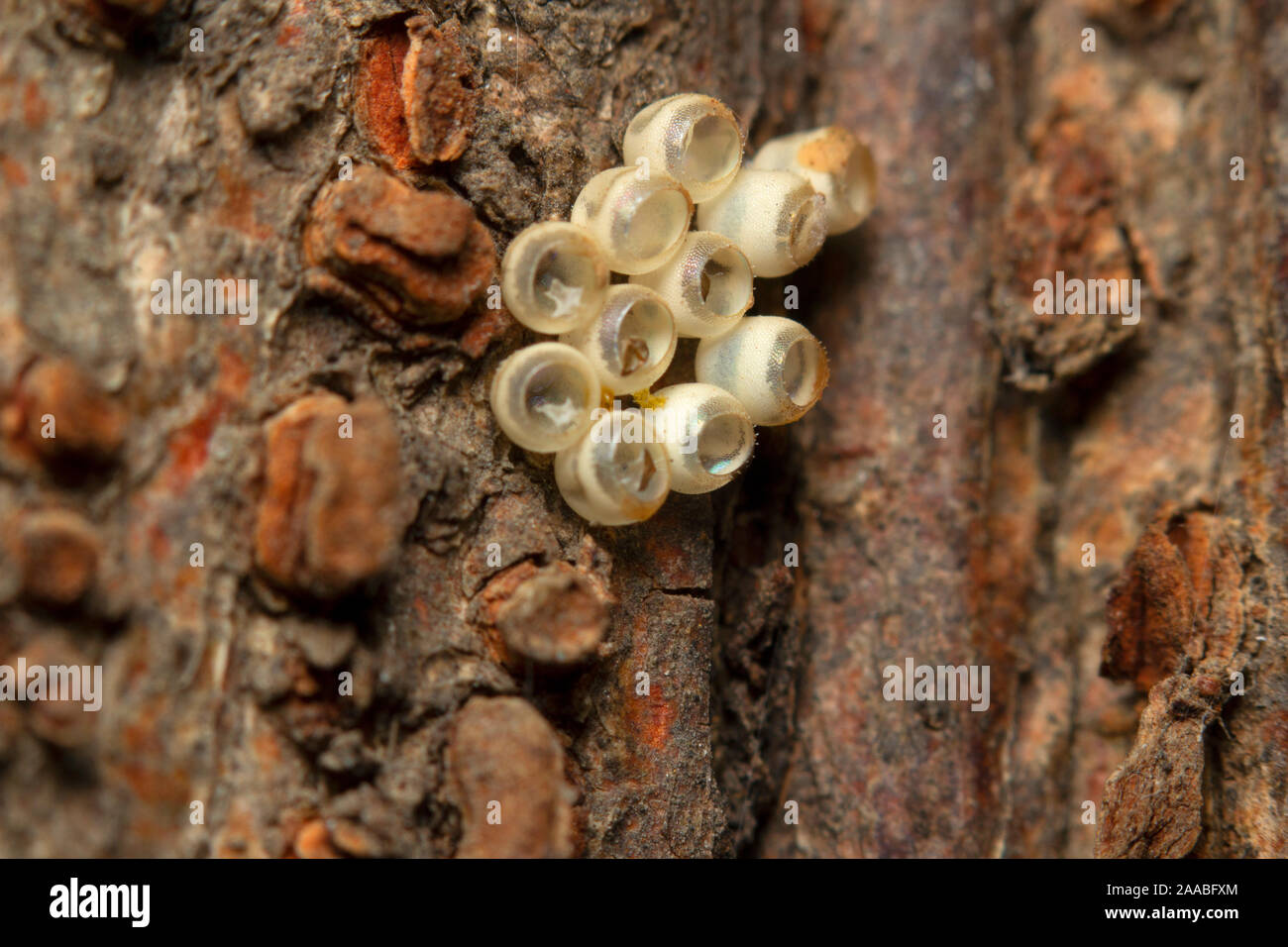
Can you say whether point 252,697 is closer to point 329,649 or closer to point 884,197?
point 329,649

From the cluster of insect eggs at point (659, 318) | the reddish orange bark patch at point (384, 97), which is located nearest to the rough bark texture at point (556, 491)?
the reddish orange bark patch at point (384, 97)

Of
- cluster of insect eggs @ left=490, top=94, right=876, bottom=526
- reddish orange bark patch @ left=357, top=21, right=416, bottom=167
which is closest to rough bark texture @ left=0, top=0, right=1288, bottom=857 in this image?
reddish orange bark patch @ left=357, top=21, right=416, bottom=167

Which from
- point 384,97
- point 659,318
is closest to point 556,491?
point 659,318

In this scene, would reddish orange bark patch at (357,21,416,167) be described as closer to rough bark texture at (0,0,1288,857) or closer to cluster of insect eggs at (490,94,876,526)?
rough bark texture at (0,0,1288,857)

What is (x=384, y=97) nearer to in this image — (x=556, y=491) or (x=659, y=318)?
(x=659, y=318)

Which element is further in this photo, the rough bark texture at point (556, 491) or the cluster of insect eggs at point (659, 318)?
the cluster of insect eggs at point (659, 318)

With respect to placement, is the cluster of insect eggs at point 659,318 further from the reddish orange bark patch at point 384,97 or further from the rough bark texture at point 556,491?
the reddish orange bark patch at point 384,97
